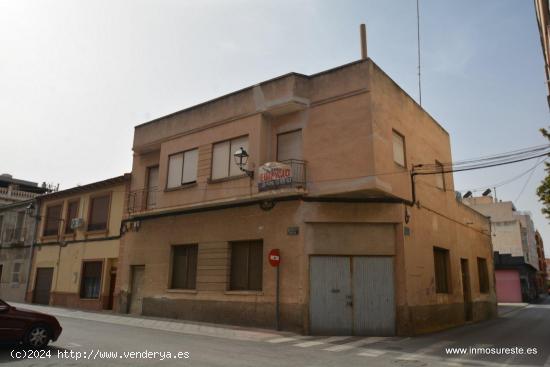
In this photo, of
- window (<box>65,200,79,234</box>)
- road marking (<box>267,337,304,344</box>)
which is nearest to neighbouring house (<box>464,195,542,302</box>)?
road marking (<box>267,337,304,344</box>)

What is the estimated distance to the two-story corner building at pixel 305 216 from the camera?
551 inches

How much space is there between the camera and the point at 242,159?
1614 cm

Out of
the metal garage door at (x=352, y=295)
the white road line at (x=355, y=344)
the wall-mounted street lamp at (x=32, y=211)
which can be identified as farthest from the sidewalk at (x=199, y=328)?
the wall-mounted street lamp at (x=32, y=211)

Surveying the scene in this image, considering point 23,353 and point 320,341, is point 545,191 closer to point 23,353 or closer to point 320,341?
point 320,341

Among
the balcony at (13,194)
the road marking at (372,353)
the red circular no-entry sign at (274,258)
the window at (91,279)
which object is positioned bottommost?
the road marking at (372,353)

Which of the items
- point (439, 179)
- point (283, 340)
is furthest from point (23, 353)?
point (439, 179)

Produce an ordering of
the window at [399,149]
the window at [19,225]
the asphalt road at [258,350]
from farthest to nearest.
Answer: the window at [19,225]
the window at [399,149]
the asphalt road at [258,350]

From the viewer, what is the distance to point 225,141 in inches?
683

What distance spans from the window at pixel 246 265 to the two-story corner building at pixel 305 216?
0.04m

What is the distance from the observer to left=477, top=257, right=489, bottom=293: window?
76.5 ft

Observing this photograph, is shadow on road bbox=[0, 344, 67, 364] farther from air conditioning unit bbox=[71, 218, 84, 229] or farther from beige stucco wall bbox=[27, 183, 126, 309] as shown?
air conditioning unit bbox=[71, 218, 84, 229]

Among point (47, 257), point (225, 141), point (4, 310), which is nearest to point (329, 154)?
point (225, 141)

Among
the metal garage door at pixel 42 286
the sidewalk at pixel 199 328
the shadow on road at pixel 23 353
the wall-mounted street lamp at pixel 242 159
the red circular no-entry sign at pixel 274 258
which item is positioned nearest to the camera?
the shadow on road at pixel 23 353

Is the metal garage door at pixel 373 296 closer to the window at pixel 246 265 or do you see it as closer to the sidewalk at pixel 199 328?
the sidewalk at pixel 199 328
